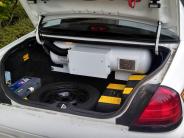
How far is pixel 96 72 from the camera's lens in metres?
2.85

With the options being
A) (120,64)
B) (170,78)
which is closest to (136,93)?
(170,78)

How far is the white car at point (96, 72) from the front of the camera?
213cm

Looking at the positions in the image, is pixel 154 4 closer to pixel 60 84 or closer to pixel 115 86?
pixel 115 86

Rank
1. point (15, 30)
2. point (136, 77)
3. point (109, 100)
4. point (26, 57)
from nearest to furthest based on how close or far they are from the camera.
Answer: point (109, 100)
point (136, 77)
point (26, 57)
point (15, 30)

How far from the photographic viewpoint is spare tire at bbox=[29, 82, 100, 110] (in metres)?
2.76

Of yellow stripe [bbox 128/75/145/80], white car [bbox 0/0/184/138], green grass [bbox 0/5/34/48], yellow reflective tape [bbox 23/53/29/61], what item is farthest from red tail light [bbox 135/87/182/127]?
green grass [bbox 0/5/34/48]

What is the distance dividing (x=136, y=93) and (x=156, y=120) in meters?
0.20

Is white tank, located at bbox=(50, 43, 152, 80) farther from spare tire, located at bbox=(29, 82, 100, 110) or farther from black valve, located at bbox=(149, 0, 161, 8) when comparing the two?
black valve, located at bbox=(149, 0, 161, 8)

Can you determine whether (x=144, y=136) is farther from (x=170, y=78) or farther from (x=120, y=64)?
(x=120, y=64)

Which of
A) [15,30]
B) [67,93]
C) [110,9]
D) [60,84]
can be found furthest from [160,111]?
[15,30]

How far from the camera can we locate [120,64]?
9.12 feet

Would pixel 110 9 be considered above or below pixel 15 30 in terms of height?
above

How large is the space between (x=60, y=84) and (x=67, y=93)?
0.12 metres

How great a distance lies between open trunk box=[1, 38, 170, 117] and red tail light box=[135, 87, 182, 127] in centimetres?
32
